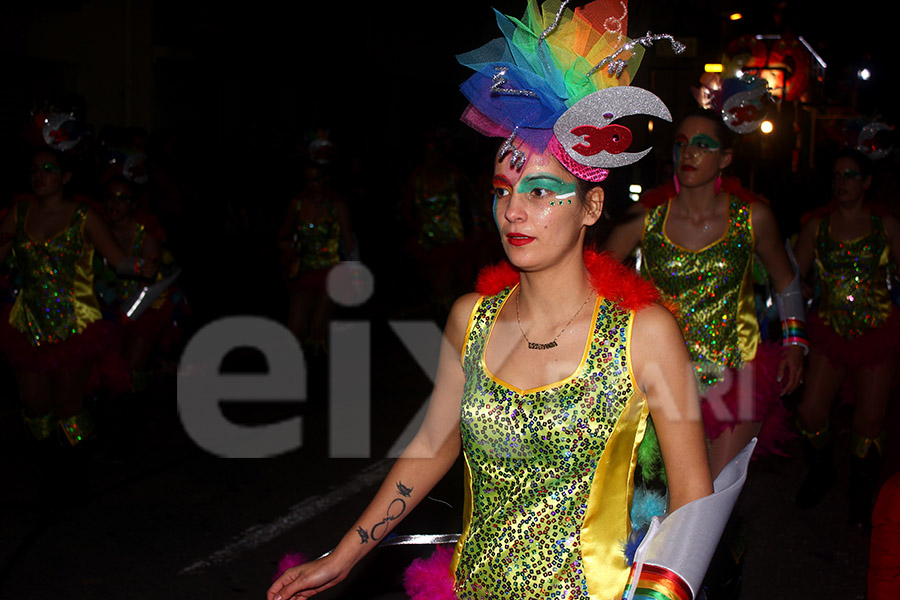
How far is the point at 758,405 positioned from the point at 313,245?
6029mm

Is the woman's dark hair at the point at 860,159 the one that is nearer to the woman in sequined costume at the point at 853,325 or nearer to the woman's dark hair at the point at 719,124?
the woman in sequined costume at the point at 853,325

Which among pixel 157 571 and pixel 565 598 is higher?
pixel 565 598

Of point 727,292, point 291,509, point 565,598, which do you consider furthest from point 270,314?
point 565,598

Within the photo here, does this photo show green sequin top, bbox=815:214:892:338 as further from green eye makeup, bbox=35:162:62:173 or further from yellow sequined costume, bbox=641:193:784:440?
green eye makeup, bbox=35:162:62:173

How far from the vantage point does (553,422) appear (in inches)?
92.0

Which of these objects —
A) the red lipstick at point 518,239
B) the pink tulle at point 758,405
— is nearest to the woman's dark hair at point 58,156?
the pink tulle at point 758,405

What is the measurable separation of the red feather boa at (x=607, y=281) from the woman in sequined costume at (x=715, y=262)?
2063 millimetres

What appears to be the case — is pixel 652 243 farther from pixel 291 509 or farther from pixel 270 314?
pixel 270 314

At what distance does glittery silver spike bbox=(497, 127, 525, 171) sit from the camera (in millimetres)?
2443

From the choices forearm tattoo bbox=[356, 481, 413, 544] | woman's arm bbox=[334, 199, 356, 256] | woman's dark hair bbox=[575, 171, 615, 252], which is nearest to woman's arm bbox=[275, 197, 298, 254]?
woman's arm bbox=[334, 199, 356, 256]

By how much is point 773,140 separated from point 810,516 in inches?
606

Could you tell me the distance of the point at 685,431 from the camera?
7.48ft

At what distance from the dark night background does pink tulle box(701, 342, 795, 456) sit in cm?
94

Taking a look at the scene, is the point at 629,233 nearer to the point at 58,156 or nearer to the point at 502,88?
the point at 502,88
